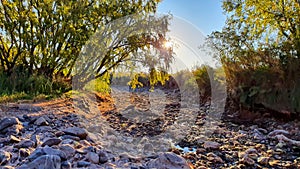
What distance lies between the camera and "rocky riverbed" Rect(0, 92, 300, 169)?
9.30 feet

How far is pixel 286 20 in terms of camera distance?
7230 mm

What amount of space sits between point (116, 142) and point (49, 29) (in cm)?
459

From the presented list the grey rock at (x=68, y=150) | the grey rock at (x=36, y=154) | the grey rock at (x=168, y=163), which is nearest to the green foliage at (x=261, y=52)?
the grey rock at (x=168, y=163)

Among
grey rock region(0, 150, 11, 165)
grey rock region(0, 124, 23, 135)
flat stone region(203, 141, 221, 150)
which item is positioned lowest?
flat stone region(203, 141, 221, 150)

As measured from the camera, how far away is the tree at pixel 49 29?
6949mm

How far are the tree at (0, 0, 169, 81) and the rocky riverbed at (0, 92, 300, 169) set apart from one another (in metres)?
2.25

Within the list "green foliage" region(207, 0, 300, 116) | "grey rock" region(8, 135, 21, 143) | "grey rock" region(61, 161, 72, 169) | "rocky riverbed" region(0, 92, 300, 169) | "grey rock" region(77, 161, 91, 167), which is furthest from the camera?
"green foliage" region(207, 0, 300, 116)

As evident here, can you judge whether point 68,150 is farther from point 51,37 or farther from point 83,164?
point 51,37

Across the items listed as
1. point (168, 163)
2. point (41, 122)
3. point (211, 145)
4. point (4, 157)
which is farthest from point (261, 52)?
point (4, 157)

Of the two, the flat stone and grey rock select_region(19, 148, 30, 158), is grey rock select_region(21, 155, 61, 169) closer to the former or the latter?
grey rock select_region(19, 148, 30, 158)

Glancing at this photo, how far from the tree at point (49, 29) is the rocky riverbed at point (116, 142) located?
225 centimetres

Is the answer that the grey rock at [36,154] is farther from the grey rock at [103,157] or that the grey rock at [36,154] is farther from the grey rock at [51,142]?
the grey rock at [103,157]

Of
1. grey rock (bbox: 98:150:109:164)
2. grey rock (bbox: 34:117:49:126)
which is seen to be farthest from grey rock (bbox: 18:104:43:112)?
grey rock (bbox: 98:150:109:164)

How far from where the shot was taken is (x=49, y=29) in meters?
7.38
